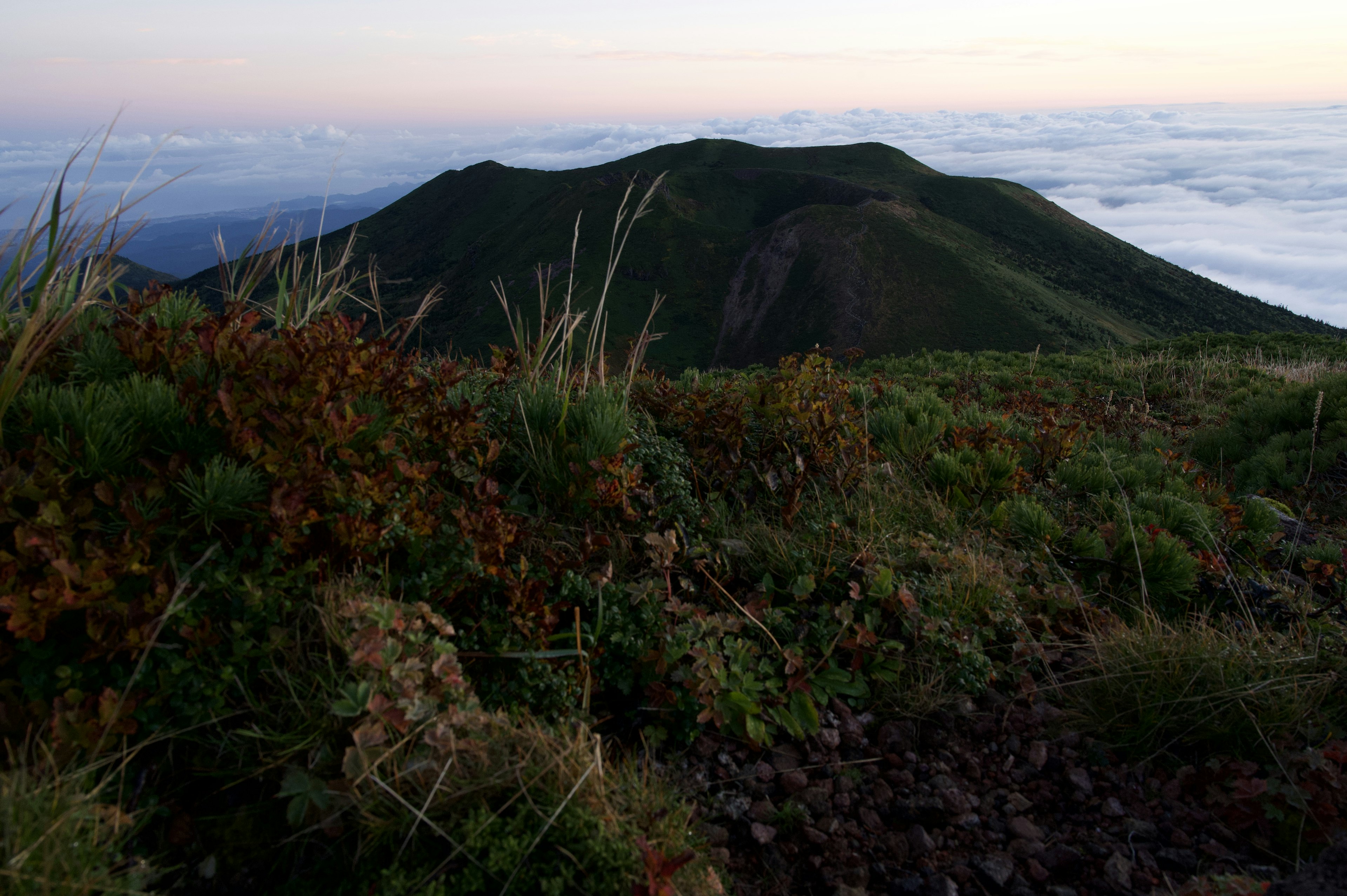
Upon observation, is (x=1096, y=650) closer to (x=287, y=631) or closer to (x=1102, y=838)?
(x=1102, y=838)

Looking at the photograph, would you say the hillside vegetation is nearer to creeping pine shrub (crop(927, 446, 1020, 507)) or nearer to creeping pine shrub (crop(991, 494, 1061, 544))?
creeping pine shrub (crop(991, 494, 1061, 544))

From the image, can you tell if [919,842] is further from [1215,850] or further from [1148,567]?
[1148,567]

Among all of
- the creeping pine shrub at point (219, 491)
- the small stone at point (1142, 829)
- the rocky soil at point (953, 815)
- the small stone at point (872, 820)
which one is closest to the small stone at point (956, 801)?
the rocky soil at point (953, 815)

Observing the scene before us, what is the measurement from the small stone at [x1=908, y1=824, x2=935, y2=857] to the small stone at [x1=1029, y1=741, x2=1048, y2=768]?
1.90ft

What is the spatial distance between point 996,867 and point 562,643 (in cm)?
166

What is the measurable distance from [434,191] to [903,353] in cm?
13087

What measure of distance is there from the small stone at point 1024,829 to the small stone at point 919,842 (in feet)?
0.91

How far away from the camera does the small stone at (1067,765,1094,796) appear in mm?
2531

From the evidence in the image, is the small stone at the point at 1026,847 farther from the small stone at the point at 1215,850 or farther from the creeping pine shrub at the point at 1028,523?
the creeping pine shrub at the point at 1028,523

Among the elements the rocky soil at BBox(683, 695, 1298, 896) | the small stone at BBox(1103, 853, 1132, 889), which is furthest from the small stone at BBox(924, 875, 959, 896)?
the small stone at BBox(1103, 853, 1132, 889)

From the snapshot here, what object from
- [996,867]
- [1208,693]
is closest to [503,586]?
[996,867]

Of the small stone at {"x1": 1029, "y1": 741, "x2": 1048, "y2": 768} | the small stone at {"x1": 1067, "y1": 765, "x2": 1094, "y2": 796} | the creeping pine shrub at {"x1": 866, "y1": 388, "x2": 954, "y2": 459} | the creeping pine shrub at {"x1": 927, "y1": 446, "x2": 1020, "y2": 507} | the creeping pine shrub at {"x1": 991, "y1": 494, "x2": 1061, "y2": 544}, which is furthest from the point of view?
the creeping pine shrub at {"x1": 866, "y1": 388, "x2": 954, "y2": 459}

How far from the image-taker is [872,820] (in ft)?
7.91

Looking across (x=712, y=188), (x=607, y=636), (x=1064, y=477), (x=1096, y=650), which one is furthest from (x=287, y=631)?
(x=712, y=188)
